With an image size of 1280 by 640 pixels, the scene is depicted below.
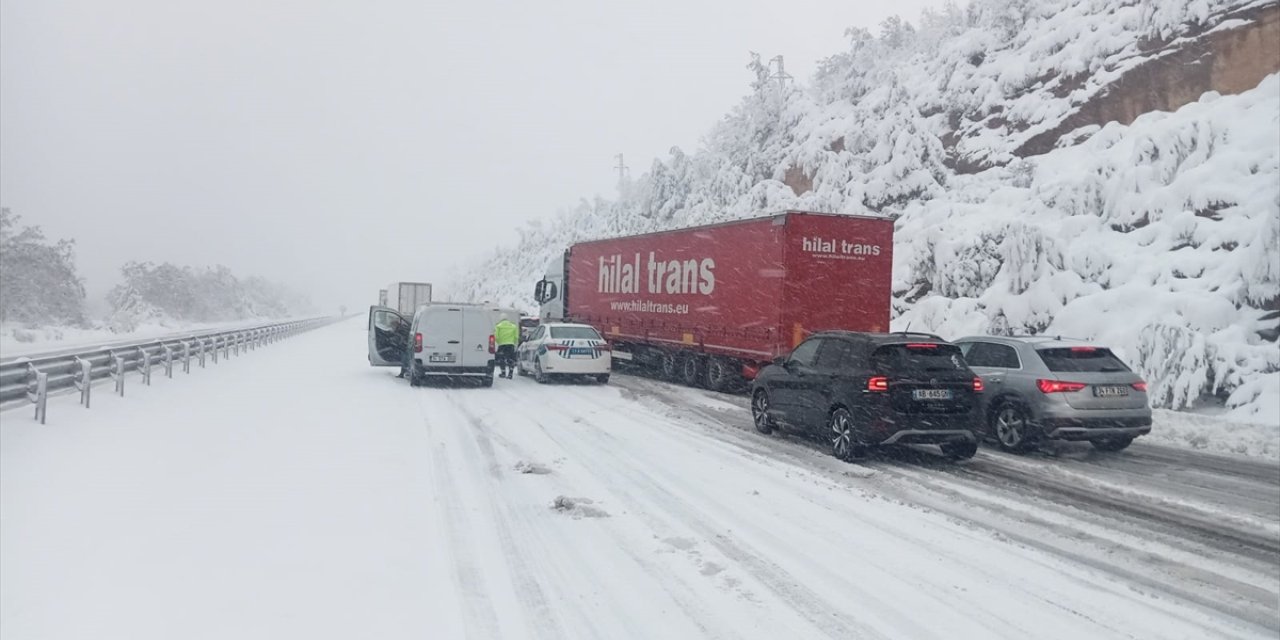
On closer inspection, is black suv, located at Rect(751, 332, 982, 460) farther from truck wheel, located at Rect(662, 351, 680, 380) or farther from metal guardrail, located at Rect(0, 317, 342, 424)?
metal guardrail, located at Rect(0, 317, 342, 424)

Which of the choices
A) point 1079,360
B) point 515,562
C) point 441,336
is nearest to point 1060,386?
point 1079,360

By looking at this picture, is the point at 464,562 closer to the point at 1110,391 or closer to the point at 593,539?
the point at 593,539

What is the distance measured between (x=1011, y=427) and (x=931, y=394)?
2.42 m

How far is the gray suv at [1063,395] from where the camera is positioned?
35.1 feet

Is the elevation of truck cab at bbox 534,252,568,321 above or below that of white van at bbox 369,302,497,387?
above

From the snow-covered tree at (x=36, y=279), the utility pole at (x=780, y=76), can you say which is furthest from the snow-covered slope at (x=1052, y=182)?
the snow-covered tree at (x=36, y=279)

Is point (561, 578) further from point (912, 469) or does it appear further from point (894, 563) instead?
point (912, 469)

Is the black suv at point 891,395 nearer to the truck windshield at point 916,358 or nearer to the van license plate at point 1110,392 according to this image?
the truck windshield at point 916,358

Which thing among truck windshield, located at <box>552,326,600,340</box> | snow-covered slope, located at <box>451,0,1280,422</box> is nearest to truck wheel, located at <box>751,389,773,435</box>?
truck windshield, located at <box>552,326,600,340</box>

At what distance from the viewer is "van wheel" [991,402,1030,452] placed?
11188mm

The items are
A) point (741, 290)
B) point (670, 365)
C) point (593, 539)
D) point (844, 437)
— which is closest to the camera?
point (593, 539)

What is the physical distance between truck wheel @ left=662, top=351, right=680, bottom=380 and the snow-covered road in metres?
9.53

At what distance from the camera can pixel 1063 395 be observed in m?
10.7

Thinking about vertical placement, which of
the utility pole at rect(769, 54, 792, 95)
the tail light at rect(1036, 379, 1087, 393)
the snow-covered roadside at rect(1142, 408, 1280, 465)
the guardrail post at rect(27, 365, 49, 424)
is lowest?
the snow-covered roadside at rect(1142, 408, 1280, 465)
